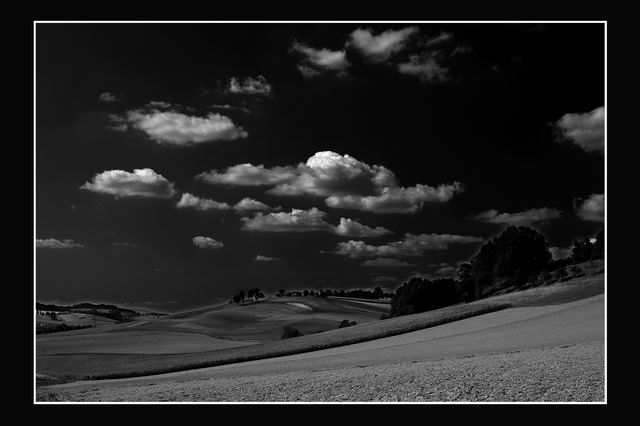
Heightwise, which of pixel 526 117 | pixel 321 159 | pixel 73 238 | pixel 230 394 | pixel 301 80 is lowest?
pixel 230 394

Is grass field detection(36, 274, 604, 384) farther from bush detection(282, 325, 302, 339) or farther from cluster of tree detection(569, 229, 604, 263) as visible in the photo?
cluster of tree detection(569, 229, 604, 263)

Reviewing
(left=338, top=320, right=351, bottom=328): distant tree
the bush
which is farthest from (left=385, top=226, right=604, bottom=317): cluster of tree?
the bush

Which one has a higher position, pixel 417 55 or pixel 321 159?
pixel 417 55

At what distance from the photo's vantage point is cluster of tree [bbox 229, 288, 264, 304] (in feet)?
47.5

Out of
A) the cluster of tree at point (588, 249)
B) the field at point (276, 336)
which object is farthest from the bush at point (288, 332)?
the cluster of tree at point (588, 249)

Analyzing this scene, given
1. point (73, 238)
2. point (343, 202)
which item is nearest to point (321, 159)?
point (343, 202)

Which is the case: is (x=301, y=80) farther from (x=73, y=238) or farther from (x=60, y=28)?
(x=73, y=238)

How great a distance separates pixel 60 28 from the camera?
12.9m

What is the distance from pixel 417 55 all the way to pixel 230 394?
28.5ft

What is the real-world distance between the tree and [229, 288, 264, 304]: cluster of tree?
18.3ft

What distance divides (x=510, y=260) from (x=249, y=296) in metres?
9.20

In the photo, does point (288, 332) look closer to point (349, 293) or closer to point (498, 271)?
point (349, 293)

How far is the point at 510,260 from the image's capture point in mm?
19375

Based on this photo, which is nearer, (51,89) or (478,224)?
(51,89)
